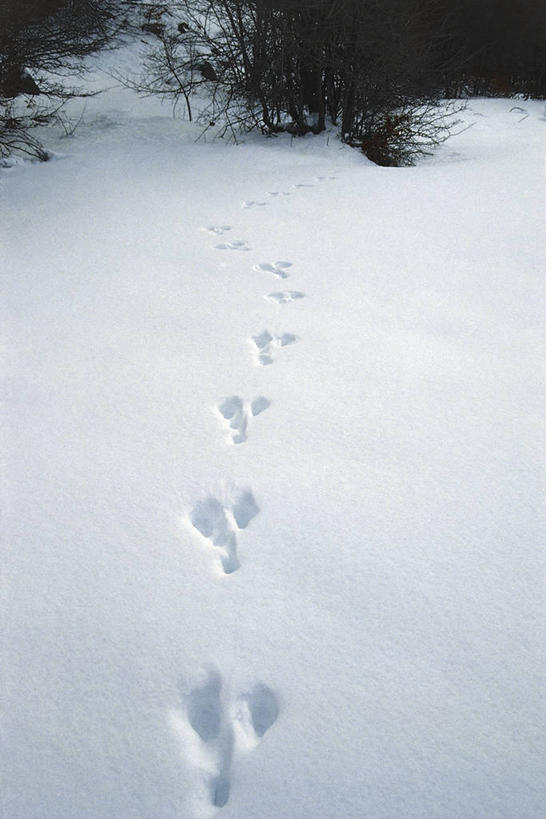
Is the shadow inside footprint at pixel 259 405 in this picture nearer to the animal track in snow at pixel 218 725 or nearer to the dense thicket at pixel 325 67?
the animal track in snow at pixel 218 725

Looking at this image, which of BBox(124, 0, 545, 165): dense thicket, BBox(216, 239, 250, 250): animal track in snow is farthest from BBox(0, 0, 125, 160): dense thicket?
BBox(216, 239, 250, 250): animal track in snow

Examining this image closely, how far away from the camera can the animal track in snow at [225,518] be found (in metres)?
1.33

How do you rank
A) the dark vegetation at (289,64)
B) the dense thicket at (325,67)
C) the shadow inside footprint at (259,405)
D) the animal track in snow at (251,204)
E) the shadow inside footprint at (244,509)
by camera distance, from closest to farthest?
1. the shadow inside footprint at (244,509)
2. the shadow inside footprint at (259,405)
3. the animal track in snow at (251,204)
4. the dark vegetation at (289,64)
5. the dense thicket at (325,67)

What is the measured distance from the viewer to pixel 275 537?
1337 millimetres

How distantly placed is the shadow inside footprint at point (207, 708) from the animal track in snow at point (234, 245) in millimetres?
2823

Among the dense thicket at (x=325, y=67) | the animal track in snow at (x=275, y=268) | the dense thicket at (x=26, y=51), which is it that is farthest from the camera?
the dense thicket at (x=325, y=67)

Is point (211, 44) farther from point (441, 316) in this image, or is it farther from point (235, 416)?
point (235, 416)

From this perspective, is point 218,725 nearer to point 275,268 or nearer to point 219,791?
point 219,791

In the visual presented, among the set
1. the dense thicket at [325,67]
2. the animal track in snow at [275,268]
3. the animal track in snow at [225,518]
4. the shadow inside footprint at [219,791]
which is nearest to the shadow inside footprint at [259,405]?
the animal track in snow at [225,518]

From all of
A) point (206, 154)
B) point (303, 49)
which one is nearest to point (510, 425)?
point (206, 154)

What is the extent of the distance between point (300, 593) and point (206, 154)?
5.83 metres

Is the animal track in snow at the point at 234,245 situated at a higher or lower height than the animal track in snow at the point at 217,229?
lower

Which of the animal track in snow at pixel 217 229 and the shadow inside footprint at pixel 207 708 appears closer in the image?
the shadow inside footprint at pixel 207 708

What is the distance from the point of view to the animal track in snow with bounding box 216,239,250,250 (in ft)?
A: 11.0
